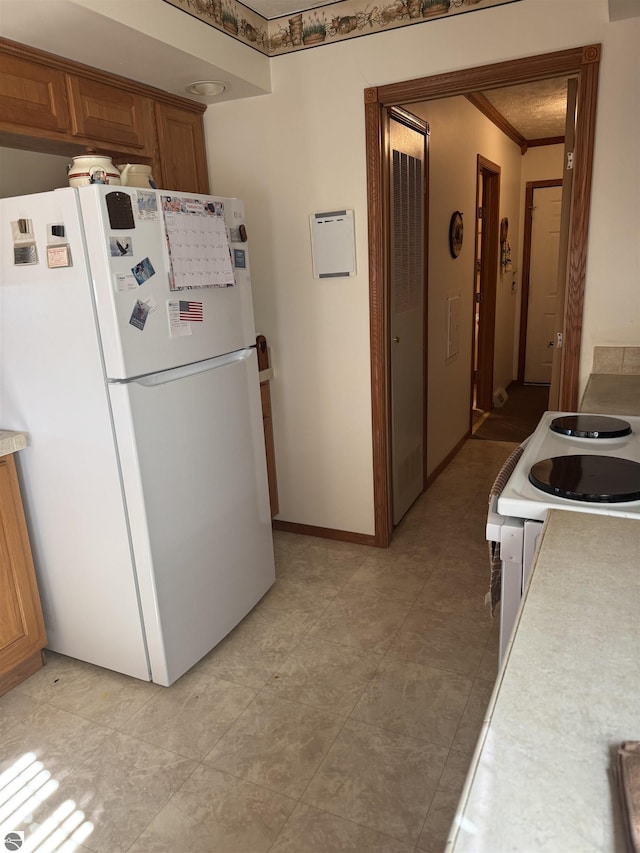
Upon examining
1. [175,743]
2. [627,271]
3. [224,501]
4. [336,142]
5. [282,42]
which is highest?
[282,42]

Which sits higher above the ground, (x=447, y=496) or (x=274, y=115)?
(x=274, y=115)

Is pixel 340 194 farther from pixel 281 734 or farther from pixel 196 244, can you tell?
pixel 281 734

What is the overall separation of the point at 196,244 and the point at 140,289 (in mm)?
327

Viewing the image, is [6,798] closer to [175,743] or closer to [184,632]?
[175,743]

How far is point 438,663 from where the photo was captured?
2191 millimetres

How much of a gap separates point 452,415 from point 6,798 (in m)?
3.42

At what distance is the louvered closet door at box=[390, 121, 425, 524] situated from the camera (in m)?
2.99

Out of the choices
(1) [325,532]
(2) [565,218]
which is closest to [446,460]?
(1) [325,532]

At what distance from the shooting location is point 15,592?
2.12 metres

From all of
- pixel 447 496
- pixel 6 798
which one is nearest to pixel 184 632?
pixel 6 798

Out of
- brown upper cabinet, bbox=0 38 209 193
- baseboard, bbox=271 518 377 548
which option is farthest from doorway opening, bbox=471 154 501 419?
brown upper cabinet, bbox=0 38 209 193

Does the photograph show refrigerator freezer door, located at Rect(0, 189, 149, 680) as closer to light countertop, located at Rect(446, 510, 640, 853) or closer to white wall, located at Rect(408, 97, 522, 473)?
light countertop, located at Rect(446, 510, 640, 853)

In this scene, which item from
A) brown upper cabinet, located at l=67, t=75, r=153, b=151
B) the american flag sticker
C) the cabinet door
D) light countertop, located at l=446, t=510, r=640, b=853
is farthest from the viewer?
the cabinet door

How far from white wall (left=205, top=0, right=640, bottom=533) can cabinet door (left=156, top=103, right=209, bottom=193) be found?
0.26 feet
